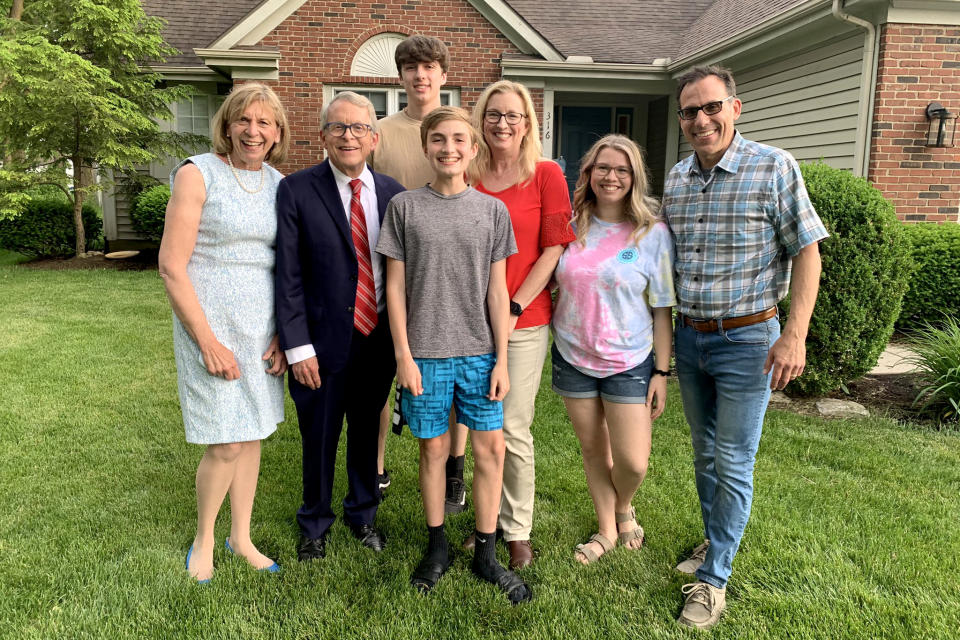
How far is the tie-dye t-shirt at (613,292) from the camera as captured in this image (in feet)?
8.66

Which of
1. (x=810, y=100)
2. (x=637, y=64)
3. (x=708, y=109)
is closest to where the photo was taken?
(x=708, y=109)

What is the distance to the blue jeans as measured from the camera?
7.86ft

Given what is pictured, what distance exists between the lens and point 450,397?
2627mm

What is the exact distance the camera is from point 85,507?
339 centimetres

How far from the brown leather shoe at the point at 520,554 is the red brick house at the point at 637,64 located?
21.0 ft

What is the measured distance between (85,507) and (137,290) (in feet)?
22.7

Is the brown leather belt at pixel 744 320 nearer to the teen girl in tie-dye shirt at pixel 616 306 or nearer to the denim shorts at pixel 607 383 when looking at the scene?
the teen girl in tie-dye shirt at pixel 616 306

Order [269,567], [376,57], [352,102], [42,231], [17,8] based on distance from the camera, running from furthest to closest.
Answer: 1. [17,8]
2. [42,231]
3. [376,57]
4. [269,567]
5. [352,102]

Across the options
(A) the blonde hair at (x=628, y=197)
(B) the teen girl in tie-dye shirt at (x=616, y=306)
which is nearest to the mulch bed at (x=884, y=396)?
(B) the teen girl in tie-dye shirt at (x=616, y=306)

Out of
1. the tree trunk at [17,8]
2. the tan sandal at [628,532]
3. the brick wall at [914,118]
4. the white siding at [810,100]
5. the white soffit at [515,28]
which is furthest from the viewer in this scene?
the tree trunk at [17,8]

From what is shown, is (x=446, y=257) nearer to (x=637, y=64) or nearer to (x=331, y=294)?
(x=331, y=294)

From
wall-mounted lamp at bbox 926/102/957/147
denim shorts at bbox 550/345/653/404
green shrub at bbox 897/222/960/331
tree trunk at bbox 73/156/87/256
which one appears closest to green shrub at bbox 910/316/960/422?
green shrub at bbox 897/222/960/331

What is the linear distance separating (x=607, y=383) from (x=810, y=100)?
24.2 feet

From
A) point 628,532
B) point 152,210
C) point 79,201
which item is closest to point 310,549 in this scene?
point 628,532
